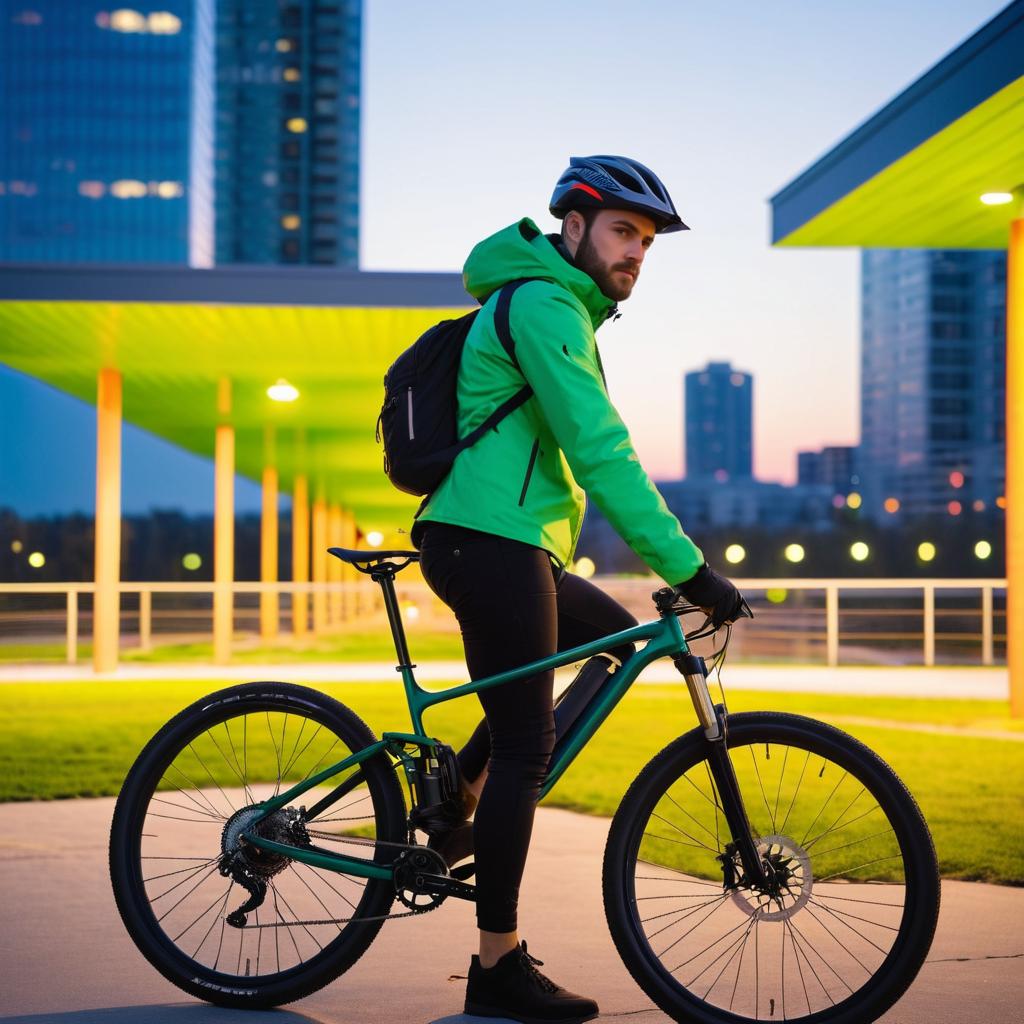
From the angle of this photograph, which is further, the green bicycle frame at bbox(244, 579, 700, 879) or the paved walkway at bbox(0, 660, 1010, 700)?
the paved walkway at bbox(0, 660, 1010, 700)

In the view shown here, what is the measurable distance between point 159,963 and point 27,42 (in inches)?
4991

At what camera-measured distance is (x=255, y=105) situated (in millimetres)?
146750

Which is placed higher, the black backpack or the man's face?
the man's face

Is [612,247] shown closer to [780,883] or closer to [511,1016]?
[780,883]

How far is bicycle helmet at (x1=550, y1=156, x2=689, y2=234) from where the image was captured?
2.97m

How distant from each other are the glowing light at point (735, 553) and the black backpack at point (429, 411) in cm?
13466

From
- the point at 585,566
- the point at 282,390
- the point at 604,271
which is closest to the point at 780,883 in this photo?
the point at 604,271

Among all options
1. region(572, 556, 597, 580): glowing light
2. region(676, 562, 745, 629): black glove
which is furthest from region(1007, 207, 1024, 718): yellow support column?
region(676, 562, 745, 629): black glove

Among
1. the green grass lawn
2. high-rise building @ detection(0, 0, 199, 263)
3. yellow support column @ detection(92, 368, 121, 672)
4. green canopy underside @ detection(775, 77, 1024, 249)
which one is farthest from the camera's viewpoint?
high-rise building @ detection(0, 0, 199, 263)

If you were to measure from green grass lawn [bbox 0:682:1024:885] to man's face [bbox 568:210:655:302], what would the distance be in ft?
8.74

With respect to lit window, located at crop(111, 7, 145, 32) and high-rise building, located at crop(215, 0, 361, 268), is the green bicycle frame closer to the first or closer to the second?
lit window, located at crop(111, 7, 145, 32)

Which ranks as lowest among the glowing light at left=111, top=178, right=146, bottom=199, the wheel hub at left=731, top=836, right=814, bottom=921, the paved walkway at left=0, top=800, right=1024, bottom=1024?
the paved walkway at left=0, top=800, right=1024, bottom=1024

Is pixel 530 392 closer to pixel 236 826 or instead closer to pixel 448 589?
pixel 448 589

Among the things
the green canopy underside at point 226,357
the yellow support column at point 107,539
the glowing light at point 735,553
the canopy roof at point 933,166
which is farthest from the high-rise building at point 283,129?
the canopy roof at point 933,166
